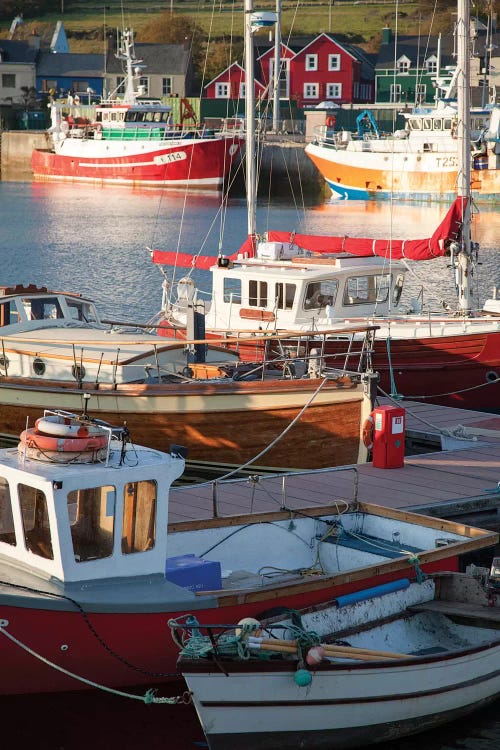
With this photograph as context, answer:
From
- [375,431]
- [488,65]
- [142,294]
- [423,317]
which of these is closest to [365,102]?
[488,65]

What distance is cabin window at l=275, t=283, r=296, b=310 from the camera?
2041cm

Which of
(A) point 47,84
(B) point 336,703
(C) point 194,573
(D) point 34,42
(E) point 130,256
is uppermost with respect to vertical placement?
(D) point 34,42

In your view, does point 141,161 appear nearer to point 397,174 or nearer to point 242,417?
point 397,174

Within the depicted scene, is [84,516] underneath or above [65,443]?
underneath

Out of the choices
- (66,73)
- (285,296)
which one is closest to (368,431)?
(285,296)

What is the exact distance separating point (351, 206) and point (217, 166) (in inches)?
382

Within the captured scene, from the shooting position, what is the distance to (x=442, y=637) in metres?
10.9

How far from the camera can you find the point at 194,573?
10.5 meters

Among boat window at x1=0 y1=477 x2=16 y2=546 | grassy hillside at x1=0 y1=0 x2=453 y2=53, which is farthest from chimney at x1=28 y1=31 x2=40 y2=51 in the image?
boat window at x1=0 y1=477 x2=16 y2=546

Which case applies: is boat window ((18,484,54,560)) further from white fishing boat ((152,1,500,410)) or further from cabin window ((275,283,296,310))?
cabin window ((275,283,296,310))

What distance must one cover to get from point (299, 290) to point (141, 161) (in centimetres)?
5526

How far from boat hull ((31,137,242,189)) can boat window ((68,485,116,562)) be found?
196ft

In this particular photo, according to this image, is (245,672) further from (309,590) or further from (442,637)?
(442,637)

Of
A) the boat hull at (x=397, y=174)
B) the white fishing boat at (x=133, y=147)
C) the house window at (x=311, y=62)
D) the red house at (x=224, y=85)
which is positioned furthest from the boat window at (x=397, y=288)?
the house window at (x=311, y=62)
